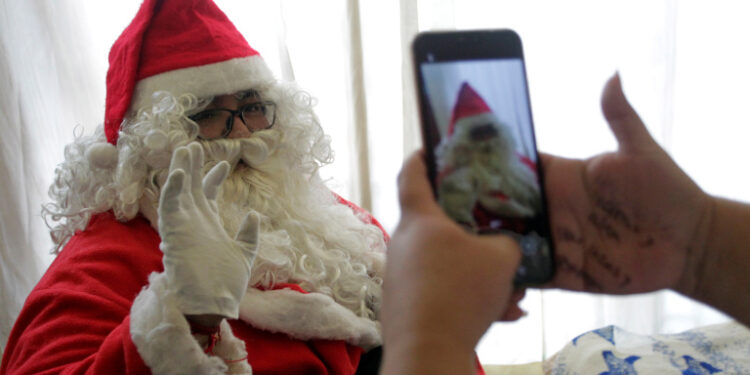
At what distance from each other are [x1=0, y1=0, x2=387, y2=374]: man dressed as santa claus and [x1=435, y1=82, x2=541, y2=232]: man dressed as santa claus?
1.18 ft

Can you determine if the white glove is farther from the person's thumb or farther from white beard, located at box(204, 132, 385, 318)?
the person's thumb

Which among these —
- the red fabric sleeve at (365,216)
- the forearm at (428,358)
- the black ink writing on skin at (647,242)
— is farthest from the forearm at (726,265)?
the red fabric sleeve at (365,216)

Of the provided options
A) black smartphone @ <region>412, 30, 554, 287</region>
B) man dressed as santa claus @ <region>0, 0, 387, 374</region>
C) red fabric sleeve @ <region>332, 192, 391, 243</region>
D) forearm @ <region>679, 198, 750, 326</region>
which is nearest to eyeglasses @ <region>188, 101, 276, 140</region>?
man dressed as santa claus @ <region>0, 0, 387, 374</region>

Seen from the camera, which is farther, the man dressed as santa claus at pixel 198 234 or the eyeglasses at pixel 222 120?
the eyeglasses at pixel 222 120

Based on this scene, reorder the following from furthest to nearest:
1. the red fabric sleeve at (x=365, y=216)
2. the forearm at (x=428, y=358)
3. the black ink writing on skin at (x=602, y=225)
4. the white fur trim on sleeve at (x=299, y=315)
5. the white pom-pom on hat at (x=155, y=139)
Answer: the red fabric sleeve at (x=365, y=216) < the white pom-pom on hat at (x=155, y=139) < the white fur trim on sleeve at (x=299, y=315) < the black ink writing on skin at (x=602, y=225) < the forearm at (x=428, y=358)

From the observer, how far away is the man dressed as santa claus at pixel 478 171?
1.22 ft

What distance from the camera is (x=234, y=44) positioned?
107 cm

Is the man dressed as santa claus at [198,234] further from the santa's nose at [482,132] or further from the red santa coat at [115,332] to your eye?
the santa's nose at [482,132]

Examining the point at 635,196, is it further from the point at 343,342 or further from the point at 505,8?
the point at 505,8

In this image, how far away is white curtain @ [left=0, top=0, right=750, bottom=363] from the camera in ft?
3.63

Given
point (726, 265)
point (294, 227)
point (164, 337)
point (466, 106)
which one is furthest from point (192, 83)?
point (726, 265)

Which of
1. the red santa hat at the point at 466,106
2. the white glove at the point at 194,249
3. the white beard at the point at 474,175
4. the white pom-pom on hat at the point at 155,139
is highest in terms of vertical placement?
the red santa hat at the point at 466,106

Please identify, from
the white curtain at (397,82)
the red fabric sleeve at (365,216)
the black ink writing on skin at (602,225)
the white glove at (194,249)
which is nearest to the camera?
the black ink writing on skin at (602,225)

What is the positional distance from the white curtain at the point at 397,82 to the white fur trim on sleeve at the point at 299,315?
22 centimetres
